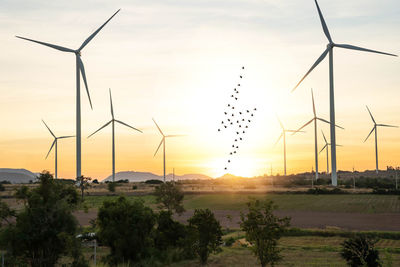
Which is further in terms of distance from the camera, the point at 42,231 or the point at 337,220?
the point at 337,220

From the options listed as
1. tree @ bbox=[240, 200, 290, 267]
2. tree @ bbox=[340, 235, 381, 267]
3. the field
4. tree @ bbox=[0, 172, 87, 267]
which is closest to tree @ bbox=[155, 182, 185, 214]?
the field

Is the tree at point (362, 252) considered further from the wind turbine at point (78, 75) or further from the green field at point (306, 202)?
the wind turbine at point (78, 75)

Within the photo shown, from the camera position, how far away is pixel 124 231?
4031cm

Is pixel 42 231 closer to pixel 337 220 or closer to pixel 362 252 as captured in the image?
pixel 362 252

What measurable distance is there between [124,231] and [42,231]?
27.7ft

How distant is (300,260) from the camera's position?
49406 millimetres

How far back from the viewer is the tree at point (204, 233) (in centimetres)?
4316

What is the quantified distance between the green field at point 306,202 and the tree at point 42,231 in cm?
7193

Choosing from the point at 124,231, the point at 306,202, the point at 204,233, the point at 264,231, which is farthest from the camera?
the point at 306,202

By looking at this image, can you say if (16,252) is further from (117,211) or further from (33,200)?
(117,211)

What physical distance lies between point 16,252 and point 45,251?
1.77 m

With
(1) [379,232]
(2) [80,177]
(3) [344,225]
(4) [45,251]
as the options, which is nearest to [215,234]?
(4) [45,251]

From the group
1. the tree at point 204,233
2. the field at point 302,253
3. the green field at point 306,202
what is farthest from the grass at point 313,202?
the tree at point 204,233

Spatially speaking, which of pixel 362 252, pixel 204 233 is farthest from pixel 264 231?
pixel 204 233
